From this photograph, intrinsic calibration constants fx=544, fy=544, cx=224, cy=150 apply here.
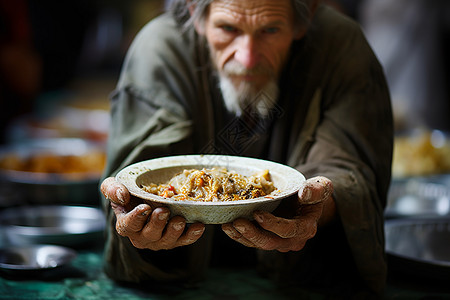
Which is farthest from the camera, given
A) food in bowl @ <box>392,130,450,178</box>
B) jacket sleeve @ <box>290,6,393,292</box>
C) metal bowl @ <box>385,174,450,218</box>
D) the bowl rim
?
food in bowl @ <box>392,130,450,178</box>

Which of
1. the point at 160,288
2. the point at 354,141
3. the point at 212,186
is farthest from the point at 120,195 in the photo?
the point at 354,141

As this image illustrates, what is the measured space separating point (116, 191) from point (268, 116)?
0.92 m

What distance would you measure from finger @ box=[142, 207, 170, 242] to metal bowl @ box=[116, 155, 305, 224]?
2cm

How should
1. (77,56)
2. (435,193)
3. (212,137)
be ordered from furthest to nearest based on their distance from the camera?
(77,56) → (435,193) → (212,137)

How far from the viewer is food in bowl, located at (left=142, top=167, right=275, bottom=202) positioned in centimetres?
164

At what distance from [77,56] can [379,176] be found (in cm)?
719

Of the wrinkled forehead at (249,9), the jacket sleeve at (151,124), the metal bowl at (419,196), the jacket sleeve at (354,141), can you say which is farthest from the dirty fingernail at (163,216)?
the metal bowl at (419,196)

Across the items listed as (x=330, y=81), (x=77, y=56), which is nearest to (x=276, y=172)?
(x=330, y=81)

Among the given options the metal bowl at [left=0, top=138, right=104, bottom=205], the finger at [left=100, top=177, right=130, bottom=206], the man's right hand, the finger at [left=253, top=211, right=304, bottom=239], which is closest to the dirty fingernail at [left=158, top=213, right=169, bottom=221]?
the man's right hand

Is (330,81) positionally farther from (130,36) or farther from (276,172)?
(130,36)

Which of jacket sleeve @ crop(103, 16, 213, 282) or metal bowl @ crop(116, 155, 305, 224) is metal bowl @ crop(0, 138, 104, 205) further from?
metal bowl @ crop(116, 155, 305, 224)

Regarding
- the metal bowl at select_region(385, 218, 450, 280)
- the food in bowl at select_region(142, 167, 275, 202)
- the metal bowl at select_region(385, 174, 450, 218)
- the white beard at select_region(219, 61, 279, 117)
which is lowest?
the metal bowl at select_region(385, 174, 450, 218)

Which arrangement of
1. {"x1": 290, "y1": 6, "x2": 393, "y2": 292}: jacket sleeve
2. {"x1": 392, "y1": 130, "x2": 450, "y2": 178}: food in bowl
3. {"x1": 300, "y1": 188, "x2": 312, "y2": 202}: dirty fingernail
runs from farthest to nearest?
{"x1": 392, "y1": 130, "x2": 450, "y2": 178}: food in bowl
{"x1": 290, "y1": 6, "x2": 393, "y2": 292}: jacket sleeve
{"x1": 300, "y1": 188, "x2": 312, "y2": 202}: dirty fingernail

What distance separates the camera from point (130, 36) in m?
9.47
